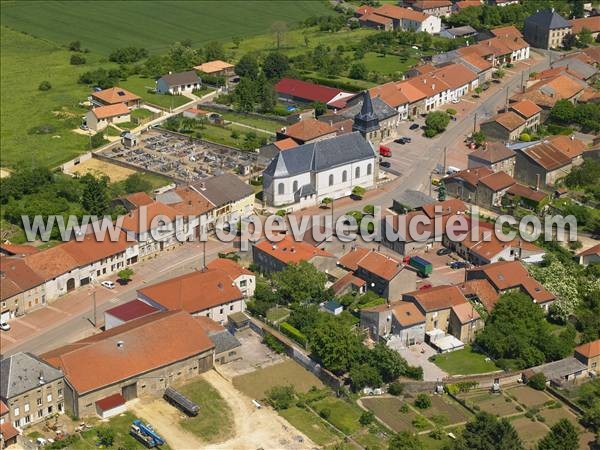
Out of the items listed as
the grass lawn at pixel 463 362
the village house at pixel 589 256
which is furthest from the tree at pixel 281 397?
the village house at pixel 589 256

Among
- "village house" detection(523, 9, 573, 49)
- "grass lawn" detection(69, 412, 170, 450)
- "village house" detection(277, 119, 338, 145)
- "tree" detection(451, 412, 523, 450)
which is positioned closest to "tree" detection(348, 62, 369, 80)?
"village house" detection(277, 119, 338, 145)

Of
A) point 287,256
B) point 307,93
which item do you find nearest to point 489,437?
point 287,256

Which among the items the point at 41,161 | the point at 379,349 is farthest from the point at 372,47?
the point at 379,349

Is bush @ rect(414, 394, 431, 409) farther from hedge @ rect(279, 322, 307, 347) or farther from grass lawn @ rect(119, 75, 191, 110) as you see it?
grass lawn @ rect(119, 75, 191, 110)

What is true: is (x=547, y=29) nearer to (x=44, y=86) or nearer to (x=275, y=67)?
(x=275, y=67)

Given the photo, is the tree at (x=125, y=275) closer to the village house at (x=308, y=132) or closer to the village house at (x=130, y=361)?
the village house at (x=130, y=361)
